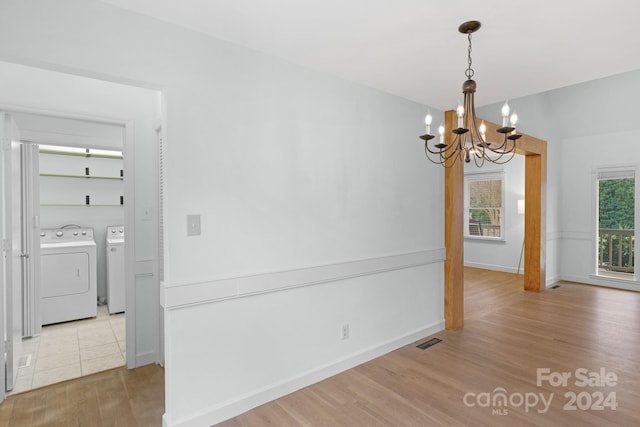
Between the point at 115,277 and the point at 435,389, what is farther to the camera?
the point at 115,277

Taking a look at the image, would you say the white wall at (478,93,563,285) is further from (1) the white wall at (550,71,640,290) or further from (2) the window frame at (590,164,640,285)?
(2) the window frame at (590,164,640,285)

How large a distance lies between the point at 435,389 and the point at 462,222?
193cm

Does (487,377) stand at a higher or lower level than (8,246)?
lower

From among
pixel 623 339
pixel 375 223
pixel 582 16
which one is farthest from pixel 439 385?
pixel 582 16

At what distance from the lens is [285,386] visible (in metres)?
2.45

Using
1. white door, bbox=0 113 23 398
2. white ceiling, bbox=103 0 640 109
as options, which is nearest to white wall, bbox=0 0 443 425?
white ceiling, bbox=103 0 640 109

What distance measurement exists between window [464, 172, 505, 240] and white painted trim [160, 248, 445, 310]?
462cm

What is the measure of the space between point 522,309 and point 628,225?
2958 mm

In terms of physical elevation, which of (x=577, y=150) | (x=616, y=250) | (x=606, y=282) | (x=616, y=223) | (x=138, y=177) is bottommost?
(x=606, y=282)

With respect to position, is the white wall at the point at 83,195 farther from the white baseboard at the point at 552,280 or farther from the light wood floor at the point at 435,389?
the white baseboard at the point at 552,280

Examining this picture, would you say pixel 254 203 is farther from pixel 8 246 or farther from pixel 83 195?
pixel 83 195

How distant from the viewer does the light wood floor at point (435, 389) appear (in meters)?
2.17

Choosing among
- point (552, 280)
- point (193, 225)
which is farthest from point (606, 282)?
point (193, 225)

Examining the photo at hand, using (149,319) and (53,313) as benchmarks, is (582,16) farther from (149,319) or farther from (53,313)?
(53,313)
